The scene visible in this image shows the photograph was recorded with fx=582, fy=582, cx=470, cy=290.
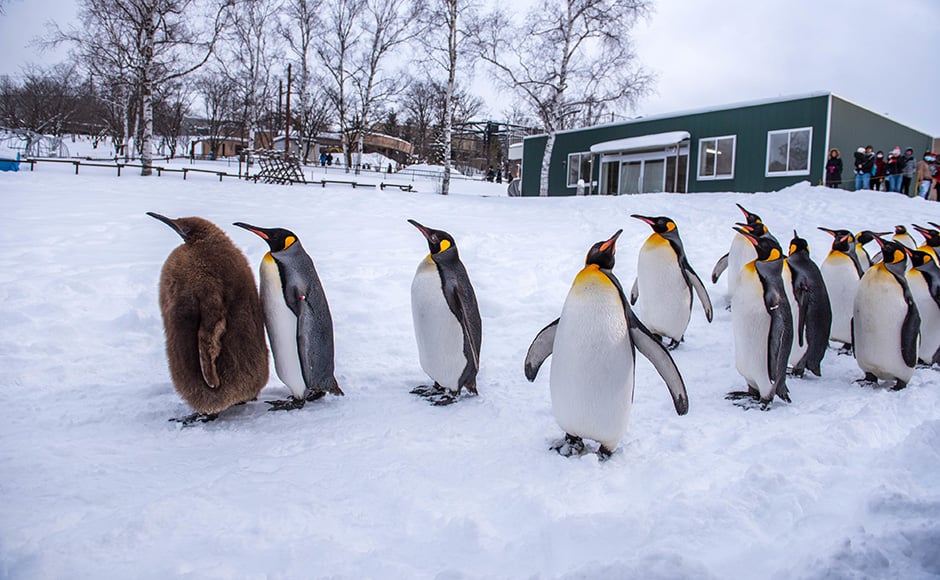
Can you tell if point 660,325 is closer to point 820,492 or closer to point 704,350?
point 704,350

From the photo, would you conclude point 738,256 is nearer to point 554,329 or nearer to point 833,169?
point 554,329

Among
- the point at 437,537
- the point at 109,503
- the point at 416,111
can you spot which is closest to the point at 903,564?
the point at 437,537

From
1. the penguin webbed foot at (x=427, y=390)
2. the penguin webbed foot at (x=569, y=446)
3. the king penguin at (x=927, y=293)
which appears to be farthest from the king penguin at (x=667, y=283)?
the penguin webbed foot at (x=569, y=446)

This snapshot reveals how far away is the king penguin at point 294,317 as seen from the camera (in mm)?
2998

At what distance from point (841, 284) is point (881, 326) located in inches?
40.2

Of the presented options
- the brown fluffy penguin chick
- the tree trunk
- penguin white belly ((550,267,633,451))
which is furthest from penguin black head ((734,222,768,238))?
the tree trunk

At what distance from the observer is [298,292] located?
2994mm

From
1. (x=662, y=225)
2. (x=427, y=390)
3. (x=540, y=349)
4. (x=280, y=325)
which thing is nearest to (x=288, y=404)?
(x=280, y=325)

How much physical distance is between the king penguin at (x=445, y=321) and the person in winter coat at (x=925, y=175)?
1435 cm

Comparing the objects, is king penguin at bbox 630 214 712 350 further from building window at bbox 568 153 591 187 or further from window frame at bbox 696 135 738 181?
building window at bbox 568 153 591 187

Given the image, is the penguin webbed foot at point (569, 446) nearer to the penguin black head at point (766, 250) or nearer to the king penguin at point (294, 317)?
the king penguin at point (294, 317)

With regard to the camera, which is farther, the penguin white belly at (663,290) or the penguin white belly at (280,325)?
the penguin white belly at (663,290)

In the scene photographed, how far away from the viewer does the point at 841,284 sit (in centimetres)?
473

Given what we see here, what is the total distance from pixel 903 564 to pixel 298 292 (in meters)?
2.58
